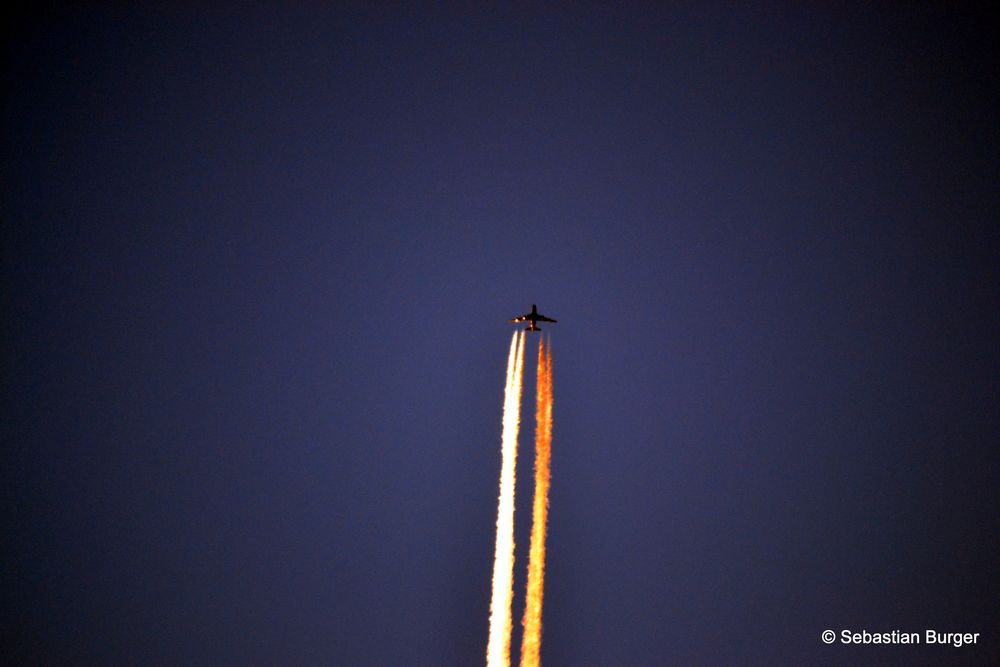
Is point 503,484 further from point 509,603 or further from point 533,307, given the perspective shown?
point 533,307

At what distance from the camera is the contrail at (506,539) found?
4466 cm

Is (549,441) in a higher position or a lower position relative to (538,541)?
higher

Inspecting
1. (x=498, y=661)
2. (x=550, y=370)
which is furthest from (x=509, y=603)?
(x=550, y=370)

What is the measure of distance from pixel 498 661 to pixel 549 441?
39.9ft

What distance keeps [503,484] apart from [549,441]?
12.1 ft

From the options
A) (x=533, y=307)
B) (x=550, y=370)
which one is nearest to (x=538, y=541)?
(x=550, y=370)

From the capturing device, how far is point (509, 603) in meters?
45.1

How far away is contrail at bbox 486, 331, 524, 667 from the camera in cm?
4466

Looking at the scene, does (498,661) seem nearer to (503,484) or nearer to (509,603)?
(509,603)

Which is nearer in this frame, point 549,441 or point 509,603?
point 509,603

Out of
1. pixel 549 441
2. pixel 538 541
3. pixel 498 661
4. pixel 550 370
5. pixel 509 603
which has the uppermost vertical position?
pixel 550 370

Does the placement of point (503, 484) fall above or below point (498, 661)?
above

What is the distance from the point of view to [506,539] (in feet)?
151

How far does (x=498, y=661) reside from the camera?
44.4 meters
